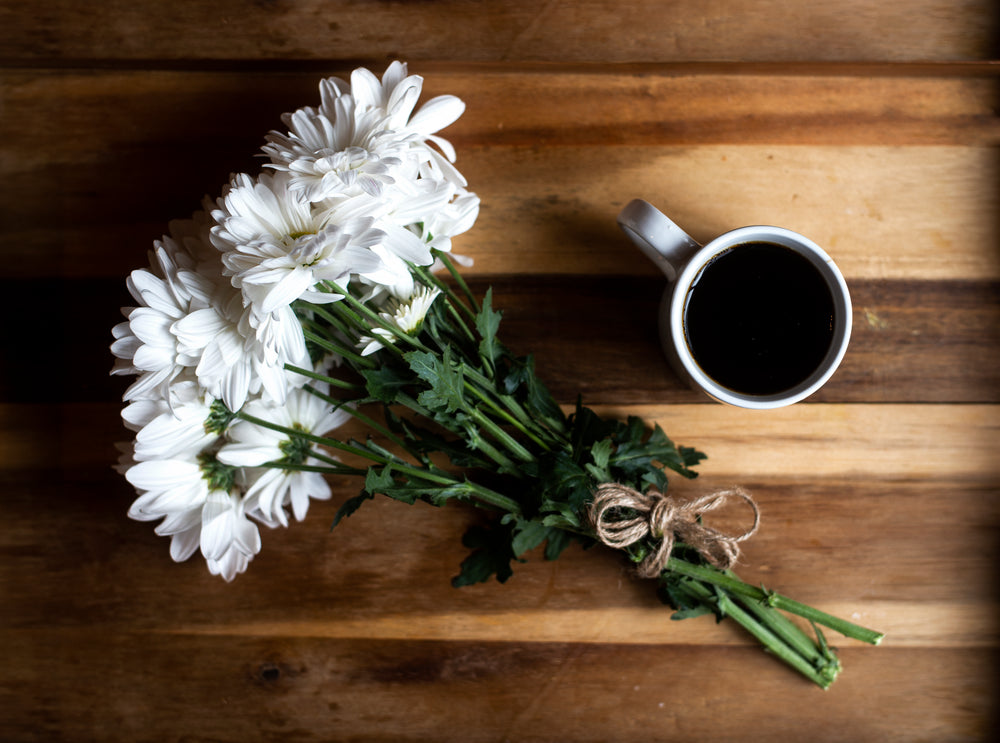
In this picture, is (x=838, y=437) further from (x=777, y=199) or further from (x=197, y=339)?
(x=197, y=339)

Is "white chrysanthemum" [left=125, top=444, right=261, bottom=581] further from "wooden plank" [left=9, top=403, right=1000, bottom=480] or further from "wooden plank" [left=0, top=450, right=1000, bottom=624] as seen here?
"wooden plank" [left=9, top=403, right=1000, bottom=480]

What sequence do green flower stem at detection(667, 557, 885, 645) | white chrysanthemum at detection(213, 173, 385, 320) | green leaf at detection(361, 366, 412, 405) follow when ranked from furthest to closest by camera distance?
green flower stem at detection(667, 557, 885, 645)
green leaf at detection(361, 366, 412, 405)
white chrysanthemum at detection(213, 173, 385, 320)

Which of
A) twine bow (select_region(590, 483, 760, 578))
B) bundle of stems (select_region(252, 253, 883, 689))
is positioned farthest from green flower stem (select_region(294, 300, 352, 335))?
twine bow (select_region(590, 483, 760, 578))

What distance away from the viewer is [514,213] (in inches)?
34.1

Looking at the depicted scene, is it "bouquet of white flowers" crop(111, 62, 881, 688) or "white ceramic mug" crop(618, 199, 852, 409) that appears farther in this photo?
"white ceramic mug" crop(618, 199, 852, 409)

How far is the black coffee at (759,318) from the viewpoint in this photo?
A: 29.1 inches

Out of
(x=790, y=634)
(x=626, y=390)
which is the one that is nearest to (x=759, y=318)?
(x=626, y=390)

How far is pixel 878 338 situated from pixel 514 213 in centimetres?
50

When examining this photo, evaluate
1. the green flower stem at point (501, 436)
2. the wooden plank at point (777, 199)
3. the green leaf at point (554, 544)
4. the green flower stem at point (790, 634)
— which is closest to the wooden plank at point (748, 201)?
the wooden plank at point (777, 199)

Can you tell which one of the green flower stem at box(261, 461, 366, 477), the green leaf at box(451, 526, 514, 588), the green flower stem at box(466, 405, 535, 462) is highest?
the green flower stem at box(466, 405, 535, 462)

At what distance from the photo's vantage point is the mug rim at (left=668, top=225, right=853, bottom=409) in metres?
0.72

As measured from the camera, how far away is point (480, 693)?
865 millimetres

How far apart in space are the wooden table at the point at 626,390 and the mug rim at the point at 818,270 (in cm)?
12

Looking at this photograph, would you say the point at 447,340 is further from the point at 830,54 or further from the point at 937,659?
the point at 937,659
